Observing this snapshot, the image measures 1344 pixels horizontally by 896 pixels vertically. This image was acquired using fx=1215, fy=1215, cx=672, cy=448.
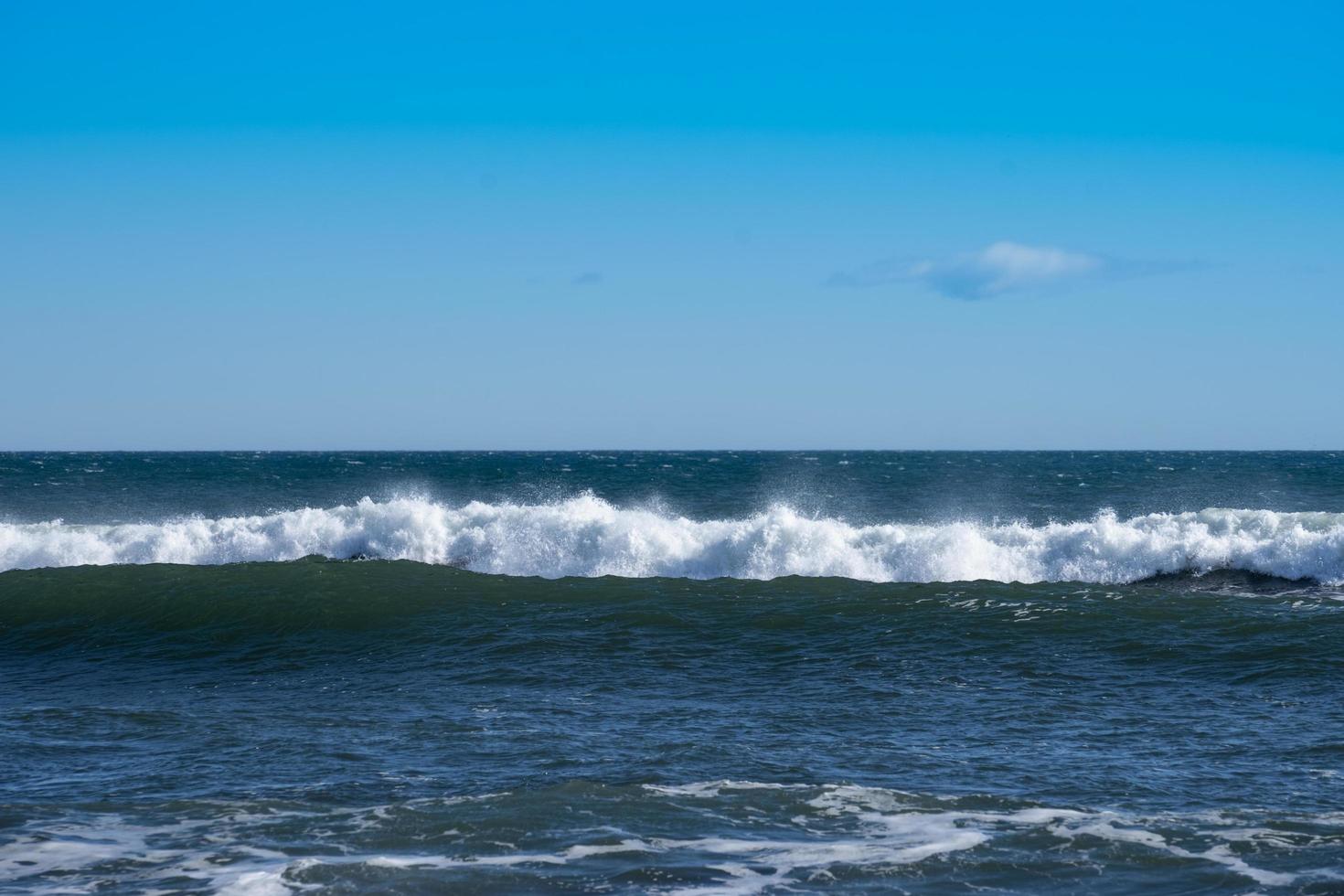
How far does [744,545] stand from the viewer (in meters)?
26.0

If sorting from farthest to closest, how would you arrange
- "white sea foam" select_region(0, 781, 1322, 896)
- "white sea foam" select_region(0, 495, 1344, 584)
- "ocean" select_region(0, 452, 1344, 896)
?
"white sea foam" select_region(0, 495, 1344, 584) < "ocean" select_region(0, 452, 1344, 896) < "white sea foam" select_region(0, 781, 1322, 896)

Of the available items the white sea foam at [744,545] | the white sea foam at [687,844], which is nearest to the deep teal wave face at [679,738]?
the white sea foam at [687,844]

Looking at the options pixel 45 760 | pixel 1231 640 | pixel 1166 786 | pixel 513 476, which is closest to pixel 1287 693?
pixel 1231 640

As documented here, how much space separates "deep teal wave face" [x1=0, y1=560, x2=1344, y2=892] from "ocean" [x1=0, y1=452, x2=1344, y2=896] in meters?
0.05

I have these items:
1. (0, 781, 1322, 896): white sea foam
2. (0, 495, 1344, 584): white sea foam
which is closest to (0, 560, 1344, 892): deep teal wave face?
(0, 781, 1322, 896): white sea foam

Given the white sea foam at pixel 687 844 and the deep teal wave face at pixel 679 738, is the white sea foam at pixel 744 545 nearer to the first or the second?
the deep teal wave face at pixel 679 738

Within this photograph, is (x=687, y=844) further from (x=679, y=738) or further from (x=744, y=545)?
(x=744, y=545)

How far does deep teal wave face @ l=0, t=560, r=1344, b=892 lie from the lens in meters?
7.82

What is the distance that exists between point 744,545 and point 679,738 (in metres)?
15.1

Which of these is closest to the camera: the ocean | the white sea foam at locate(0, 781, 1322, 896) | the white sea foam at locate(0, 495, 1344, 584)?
the white sea foam at locate(0, 781, 1322, 896)

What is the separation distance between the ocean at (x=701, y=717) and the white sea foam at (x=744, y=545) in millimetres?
113

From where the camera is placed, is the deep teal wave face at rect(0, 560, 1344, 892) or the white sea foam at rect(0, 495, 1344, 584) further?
the white sea foam at rect(0, 495, 1344, 584)

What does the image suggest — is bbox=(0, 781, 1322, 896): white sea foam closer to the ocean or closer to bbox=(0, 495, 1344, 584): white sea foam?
the ocean

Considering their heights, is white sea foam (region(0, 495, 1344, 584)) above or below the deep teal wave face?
above
